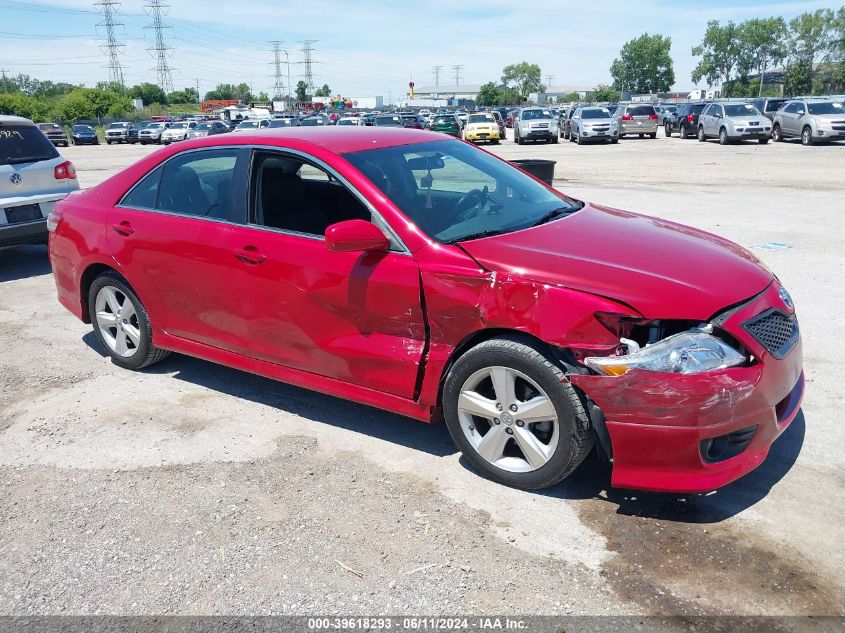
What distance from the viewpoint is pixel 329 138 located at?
4.54 m

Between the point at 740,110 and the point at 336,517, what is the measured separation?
30290 millimetres

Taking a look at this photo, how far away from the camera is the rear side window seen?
15.1 ft

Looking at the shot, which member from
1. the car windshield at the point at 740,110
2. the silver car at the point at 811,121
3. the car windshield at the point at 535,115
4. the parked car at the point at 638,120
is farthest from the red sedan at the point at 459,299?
the parked car at the point at 638,120

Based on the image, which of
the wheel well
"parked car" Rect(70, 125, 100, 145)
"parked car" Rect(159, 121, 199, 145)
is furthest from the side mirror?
"parked car" Rect(70, 125, 100, 145)

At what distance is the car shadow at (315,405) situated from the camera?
4.33 meters

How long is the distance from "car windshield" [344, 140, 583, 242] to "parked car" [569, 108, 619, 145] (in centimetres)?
→ 2945

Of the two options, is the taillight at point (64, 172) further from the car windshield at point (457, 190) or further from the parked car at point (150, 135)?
the parked car at point (150, 135)

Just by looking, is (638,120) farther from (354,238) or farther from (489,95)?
(489,95)

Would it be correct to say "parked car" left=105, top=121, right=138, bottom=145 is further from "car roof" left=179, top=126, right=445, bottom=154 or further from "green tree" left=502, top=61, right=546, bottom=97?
"green tree" left=502, top=61, right=546, bottom=97

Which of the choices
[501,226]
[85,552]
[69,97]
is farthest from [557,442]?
[69,97]

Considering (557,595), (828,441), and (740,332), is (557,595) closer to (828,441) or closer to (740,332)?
(740,332)

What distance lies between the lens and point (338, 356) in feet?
13.4

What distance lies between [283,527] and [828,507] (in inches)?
98.4

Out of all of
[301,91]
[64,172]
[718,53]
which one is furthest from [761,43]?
[64,172]
